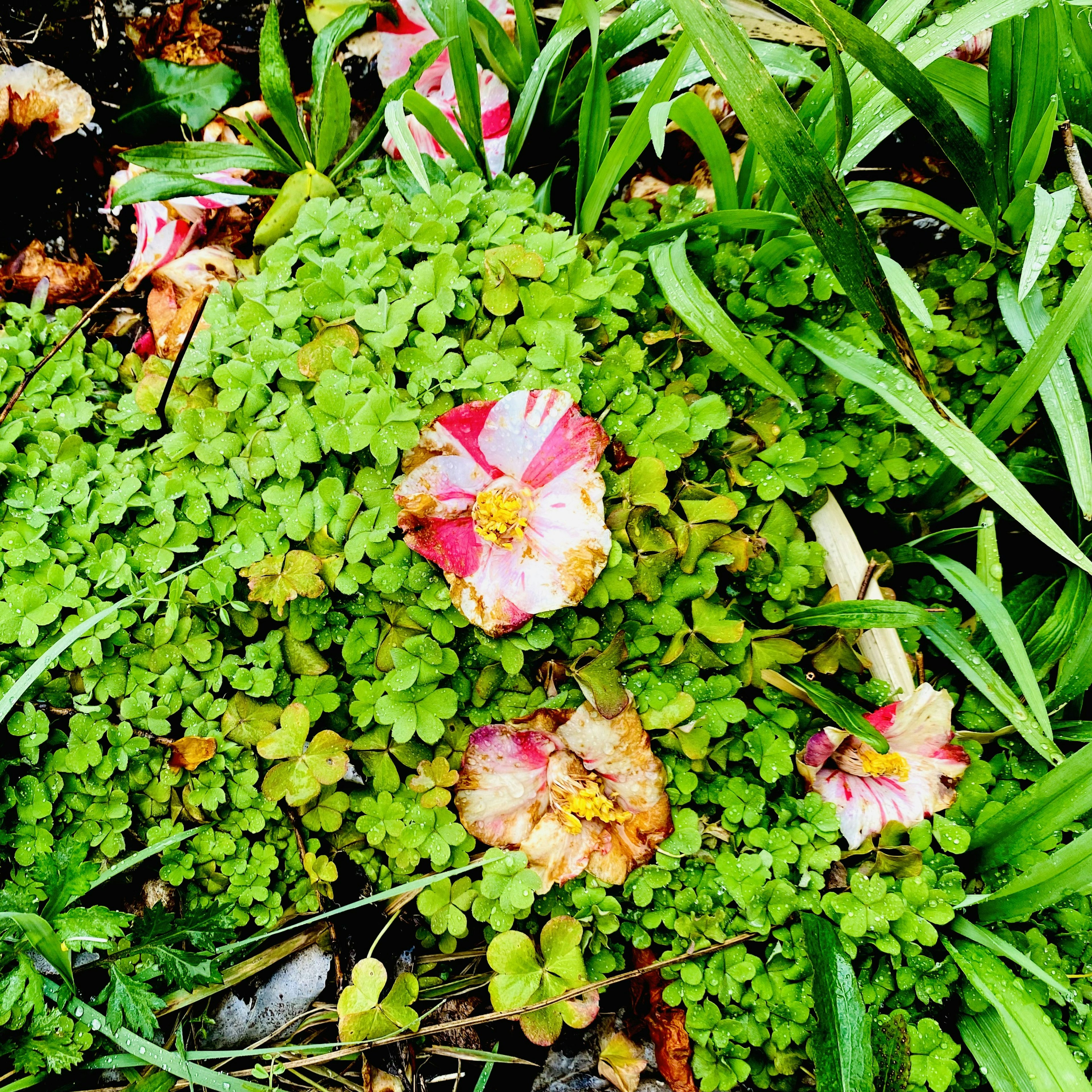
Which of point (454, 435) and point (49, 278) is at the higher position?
point (49, 278)

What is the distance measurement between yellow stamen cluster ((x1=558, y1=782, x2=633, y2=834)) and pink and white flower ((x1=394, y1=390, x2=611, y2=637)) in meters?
0.35

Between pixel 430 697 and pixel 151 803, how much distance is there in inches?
22.4

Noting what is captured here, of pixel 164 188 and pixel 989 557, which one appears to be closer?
pixel 989 557

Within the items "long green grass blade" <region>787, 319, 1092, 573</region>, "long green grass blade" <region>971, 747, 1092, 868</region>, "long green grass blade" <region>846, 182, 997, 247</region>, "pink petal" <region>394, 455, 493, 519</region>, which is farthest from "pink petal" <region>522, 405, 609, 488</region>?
"long green grass blade" <region>971, 747, 1092, 868</region>

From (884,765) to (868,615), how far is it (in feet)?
0.98

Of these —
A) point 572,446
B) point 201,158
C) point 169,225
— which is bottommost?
point 572,446

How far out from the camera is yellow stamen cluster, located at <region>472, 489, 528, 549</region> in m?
1.44

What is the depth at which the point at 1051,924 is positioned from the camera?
1.56 metres

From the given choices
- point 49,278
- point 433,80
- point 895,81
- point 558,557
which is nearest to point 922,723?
point 558,557

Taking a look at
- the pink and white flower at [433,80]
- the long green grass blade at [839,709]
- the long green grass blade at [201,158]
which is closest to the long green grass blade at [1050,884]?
the long green grass blade at [839,709]

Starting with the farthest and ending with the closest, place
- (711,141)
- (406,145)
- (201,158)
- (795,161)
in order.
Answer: (201,158), (406,145), (711,141), (795,161)

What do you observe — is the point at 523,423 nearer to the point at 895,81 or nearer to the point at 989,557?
the point at 895,81

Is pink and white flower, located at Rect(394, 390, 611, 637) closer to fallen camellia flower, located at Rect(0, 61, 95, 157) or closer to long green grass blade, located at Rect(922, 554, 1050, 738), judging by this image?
long green grass blade, located at Rect(922, 554, 1050, 738)

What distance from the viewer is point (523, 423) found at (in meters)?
1.44
